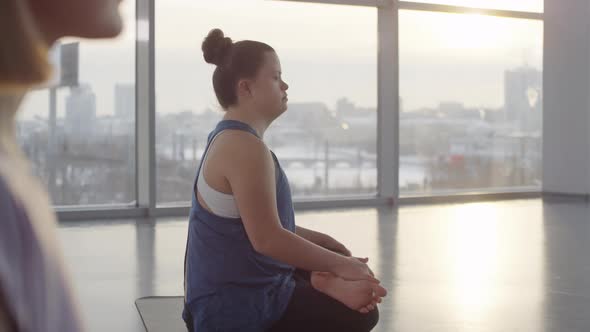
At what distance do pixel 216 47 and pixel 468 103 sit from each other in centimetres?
714

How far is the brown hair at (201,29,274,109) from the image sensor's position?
2.11 meters

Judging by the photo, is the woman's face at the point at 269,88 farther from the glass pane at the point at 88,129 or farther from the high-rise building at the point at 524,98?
the high-rise building at the point at 524,98

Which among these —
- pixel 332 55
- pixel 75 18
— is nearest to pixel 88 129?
pixel 332 55

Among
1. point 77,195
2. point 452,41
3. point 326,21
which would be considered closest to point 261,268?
point 77,195

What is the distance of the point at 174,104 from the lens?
23.8 feet

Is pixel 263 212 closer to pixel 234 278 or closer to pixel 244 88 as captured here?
Result: pixel 234 278

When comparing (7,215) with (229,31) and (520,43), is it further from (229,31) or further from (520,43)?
(520,43)

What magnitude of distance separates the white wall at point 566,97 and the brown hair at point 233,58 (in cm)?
717

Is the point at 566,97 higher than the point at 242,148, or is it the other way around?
the point at 566,97

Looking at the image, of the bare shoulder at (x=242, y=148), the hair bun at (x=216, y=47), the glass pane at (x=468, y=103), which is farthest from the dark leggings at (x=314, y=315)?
the glass pane at (x=468, y=103)

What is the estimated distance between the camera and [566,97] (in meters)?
8.76

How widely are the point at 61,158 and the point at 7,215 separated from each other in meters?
6.81

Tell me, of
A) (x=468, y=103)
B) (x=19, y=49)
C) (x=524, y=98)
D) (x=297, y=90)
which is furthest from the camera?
(x=524, y=98)

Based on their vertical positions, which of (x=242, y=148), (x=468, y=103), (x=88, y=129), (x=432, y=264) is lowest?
(x=432, y=264)
